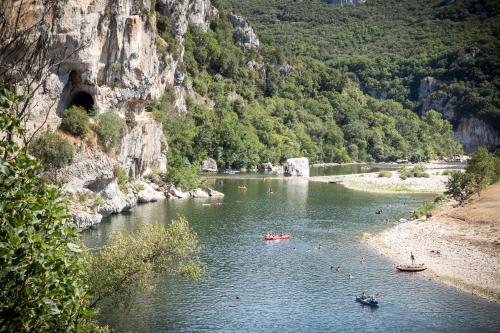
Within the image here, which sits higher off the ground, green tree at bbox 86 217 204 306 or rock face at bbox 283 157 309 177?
rock face at bbox 283 157 309 177

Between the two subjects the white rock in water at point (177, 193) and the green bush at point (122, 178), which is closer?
the green bush at point (122, 178)

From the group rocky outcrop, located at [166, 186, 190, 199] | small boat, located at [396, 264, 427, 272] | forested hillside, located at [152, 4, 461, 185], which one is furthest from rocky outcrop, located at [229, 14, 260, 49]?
small boat, located at [396, 264, 427, 272]

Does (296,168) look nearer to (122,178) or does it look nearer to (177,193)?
(177,193)

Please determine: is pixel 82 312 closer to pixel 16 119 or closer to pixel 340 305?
pixel 16 119

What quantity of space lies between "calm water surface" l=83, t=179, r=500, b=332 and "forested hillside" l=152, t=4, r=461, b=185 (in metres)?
42.1

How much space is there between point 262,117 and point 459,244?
4133 inches

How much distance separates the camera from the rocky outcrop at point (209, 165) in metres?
126

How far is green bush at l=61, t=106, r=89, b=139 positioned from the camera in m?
62.0

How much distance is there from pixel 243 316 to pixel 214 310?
2035 millimetres

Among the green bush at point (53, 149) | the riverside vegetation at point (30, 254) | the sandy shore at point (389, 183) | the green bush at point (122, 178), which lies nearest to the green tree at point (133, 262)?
the riverside vegetation at point (30, 254)

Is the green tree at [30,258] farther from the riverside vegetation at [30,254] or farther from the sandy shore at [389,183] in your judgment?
the sandy shore at [389,183]

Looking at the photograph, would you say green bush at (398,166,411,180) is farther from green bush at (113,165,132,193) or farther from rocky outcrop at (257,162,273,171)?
green bush at (113,165,132,193)

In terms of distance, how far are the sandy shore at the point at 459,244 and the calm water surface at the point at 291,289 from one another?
2.21 m

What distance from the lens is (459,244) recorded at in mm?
55875
